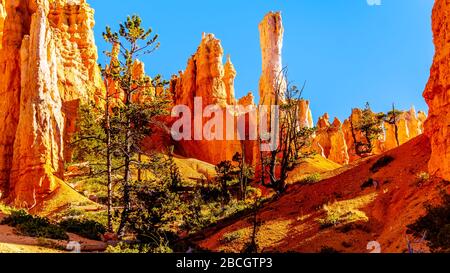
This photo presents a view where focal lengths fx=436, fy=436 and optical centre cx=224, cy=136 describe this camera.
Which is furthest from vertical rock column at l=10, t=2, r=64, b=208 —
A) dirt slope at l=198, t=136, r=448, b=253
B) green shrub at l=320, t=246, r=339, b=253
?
green shrub at l=320, t=246, r=339, b=253

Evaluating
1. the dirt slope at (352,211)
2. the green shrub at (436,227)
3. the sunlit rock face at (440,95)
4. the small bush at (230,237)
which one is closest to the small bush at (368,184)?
the dirt slope at (352,211)

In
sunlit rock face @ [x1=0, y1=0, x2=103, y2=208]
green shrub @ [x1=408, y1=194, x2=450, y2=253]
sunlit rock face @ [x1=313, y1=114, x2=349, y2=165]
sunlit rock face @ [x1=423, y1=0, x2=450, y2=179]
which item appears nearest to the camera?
green shrub @ [x1=408, y1=194, x2=450, y2=253]

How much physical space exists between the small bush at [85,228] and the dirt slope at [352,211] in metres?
5.31

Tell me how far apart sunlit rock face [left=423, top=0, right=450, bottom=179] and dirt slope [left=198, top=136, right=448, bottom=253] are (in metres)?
0.89

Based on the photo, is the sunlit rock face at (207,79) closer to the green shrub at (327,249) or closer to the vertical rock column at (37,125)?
the vertical rock column at (37,125)

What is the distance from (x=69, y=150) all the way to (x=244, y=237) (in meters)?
36.8

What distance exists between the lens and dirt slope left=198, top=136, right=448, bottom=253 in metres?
16.7

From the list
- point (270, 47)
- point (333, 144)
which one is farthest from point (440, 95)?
point (333, 144)

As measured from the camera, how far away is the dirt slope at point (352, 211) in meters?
16.7

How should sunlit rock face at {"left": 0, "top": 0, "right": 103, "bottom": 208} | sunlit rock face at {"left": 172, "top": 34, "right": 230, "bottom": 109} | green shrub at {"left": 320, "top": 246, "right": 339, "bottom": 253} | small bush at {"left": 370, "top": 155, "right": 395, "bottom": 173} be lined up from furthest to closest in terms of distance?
sunlit rock face at {"left": 172, "top": 34, "right": 230, "bottom": 109} < sunlit rock face at {"left": 0, "top": 0, "right": 103, "bottom": 208} < small bush at {"left": 370, "top": 155, "right": 395, "bottom": 173} < green shrub at {"left": 320, "top": 246, "right": 339, "bottom": 253}

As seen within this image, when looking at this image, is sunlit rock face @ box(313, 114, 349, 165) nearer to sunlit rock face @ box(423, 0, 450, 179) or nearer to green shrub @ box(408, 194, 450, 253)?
sunlit rock face @ box(423, 0, 450, 179)

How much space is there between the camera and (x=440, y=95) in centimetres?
1739
